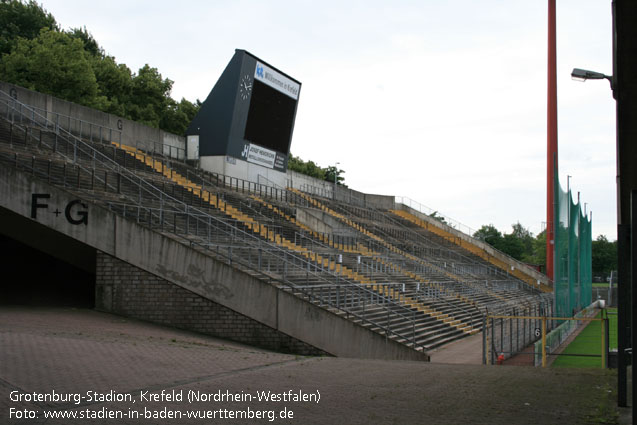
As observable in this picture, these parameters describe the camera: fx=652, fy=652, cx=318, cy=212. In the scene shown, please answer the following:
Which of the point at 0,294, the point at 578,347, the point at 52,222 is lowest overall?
the point at 578,347

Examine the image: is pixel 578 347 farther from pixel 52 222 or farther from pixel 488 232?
pixel 488 232

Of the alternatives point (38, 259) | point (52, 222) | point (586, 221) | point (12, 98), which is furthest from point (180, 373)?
point (586, 221)

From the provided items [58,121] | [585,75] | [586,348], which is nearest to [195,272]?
[585,75]

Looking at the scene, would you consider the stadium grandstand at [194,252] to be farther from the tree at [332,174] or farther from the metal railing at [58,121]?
the tree at [332,174]

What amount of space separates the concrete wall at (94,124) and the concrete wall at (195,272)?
919cm

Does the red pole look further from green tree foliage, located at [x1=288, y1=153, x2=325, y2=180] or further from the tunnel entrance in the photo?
the tunnel entrance

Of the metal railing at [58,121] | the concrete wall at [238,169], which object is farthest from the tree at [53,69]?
the concrete wall at [238,169]

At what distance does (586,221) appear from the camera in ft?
121

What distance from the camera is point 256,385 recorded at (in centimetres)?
1053

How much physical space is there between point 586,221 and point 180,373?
31.1 meters

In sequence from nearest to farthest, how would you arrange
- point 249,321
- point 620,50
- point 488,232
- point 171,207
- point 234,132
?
1. point 620,50
2. point 249,321
3. point 171,207
4. point 234,132
5. point 488,232

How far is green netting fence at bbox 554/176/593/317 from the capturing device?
2172 centimetres

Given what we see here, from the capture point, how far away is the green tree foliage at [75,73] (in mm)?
42219

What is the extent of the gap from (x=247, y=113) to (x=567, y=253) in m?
19.1
